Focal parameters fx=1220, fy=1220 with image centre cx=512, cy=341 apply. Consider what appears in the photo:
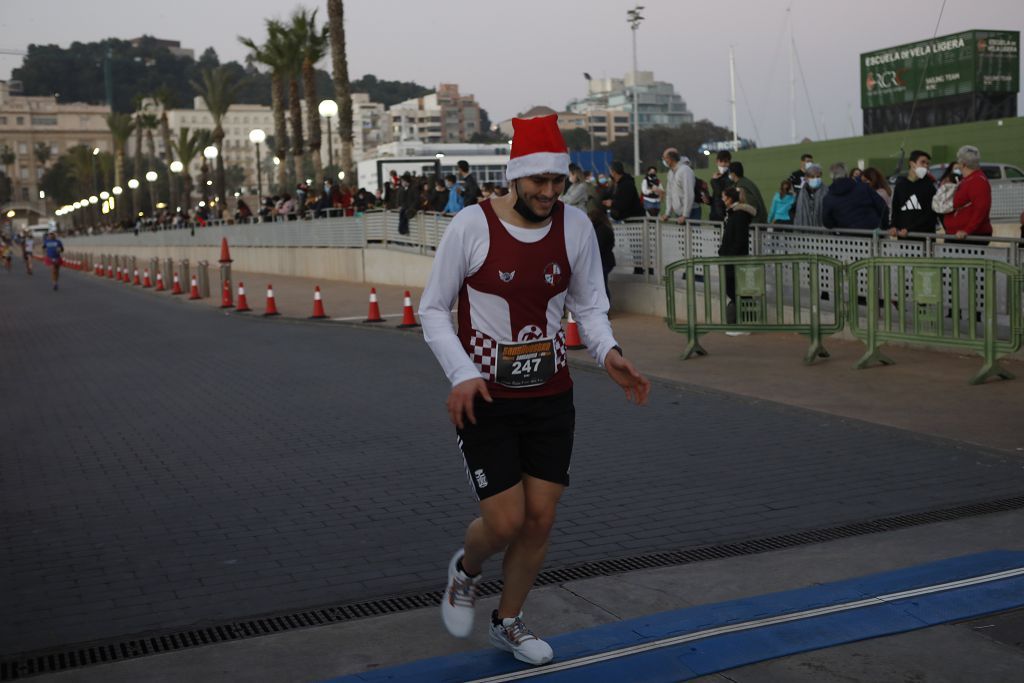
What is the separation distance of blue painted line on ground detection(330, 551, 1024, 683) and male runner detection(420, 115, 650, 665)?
23cm

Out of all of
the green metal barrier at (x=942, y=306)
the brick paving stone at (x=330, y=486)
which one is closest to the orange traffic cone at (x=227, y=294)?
the brick paving stone at (x=330, y=486)

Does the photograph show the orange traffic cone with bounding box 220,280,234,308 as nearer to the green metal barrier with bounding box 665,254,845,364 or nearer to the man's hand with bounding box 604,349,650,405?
the green metal barrier with bounding box 665,254,845,364

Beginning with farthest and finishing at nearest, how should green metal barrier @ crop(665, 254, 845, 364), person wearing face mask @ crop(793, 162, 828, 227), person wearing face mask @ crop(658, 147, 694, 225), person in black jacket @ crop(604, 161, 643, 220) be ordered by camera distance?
person in black jacket @ crop(604, 161, 643, 220) → person wearing face mask @ crop(658, 147, 694, 225) → person wearing face mask @ crop(793, 162, 828, 227) → green metal barrier @ crop(665, 254, 845, 364)

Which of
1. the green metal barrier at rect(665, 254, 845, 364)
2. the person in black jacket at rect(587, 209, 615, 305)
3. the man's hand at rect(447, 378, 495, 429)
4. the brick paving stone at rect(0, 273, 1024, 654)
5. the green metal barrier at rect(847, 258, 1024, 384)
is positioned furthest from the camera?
the person in black jacket at rect(587, 209, 615, 305)

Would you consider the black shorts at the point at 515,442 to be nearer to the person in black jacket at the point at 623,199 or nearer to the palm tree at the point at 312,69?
the person in black jacket at the point at 623,199

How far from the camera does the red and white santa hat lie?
437 centimetres

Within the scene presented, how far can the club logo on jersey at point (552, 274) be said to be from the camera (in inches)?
175

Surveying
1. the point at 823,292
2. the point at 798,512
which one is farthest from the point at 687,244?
A: the point at 798,512

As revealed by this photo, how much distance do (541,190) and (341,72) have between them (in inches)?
1461

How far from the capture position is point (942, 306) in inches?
431

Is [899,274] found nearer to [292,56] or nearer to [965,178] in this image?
[965,178]

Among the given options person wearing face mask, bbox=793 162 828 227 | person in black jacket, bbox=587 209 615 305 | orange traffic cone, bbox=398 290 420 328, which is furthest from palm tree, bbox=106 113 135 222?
person wearing face mask, bbox=793 162 828 227

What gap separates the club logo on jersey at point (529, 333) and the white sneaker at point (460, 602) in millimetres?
853

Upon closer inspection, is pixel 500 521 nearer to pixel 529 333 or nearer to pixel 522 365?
pixel 522 365
